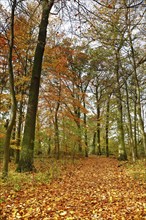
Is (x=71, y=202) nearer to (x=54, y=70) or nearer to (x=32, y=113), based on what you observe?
(x=32, y=113)

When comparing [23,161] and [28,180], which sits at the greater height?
[23,161]

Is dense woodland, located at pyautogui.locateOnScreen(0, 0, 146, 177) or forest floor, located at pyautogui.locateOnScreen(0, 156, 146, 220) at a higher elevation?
dense woodland, located at pyautogui.locateOnScreen(0, 0, 146, 177)

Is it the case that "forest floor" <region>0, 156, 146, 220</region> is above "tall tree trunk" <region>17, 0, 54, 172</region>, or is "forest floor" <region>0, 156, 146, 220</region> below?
below

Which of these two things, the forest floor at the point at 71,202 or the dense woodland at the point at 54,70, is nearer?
the forest floor at the point at 71,202

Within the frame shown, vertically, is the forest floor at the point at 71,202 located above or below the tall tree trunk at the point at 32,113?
below

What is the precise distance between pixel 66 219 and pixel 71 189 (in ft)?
8.12

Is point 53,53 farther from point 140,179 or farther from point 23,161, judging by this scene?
point 140,179

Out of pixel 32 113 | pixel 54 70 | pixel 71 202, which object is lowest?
pixel 71 202

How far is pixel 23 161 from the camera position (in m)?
8.37

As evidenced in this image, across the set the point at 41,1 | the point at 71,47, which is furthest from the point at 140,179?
the point at 71,47

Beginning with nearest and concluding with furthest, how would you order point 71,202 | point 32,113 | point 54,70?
point 71,202 < point 32,113 < point 54,70

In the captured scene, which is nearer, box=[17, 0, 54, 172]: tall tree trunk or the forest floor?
the forest floor

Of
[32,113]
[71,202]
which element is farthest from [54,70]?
[71,202]

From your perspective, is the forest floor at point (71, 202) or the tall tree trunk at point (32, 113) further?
the tall tree trunk at point (32, 113)
